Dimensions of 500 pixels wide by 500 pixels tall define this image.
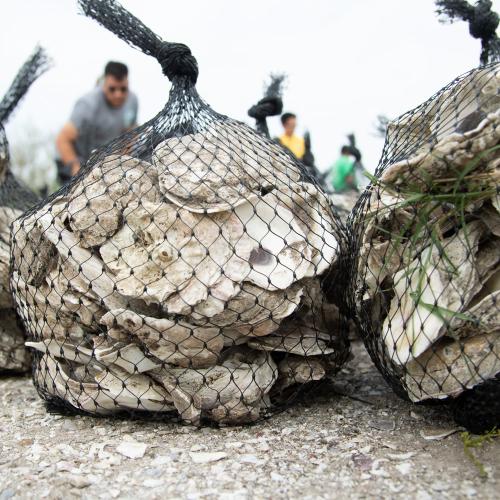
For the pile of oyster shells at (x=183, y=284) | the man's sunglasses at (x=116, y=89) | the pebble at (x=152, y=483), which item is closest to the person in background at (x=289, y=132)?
the man's sunglasses at (x=116, y=89)

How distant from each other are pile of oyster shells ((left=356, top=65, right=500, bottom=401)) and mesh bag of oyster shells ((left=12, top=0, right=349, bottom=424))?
0.96 feet

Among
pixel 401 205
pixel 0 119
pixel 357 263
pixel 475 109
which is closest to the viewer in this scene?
pixel 401 205

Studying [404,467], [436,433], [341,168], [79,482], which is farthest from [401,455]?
[341,168]

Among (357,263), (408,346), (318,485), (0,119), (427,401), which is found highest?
(0,119)

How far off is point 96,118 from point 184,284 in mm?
3391

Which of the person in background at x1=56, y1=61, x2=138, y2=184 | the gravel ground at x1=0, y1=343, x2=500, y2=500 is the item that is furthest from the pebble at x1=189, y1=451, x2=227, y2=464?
the person in background at x1=56, y1=61, x2=138, y2=184

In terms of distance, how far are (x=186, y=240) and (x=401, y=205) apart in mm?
735

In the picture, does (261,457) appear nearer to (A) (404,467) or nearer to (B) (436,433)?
(A) (404,467)

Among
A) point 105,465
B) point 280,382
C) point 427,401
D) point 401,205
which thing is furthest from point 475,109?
point 105,465

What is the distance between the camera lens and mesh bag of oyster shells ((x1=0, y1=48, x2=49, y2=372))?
2725mm

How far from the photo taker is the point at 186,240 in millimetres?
2000

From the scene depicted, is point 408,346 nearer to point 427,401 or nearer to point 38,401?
point 427,401

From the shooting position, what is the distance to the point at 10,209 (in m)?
3.09

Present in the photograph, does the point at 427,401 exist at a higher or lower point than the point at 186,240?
lower
